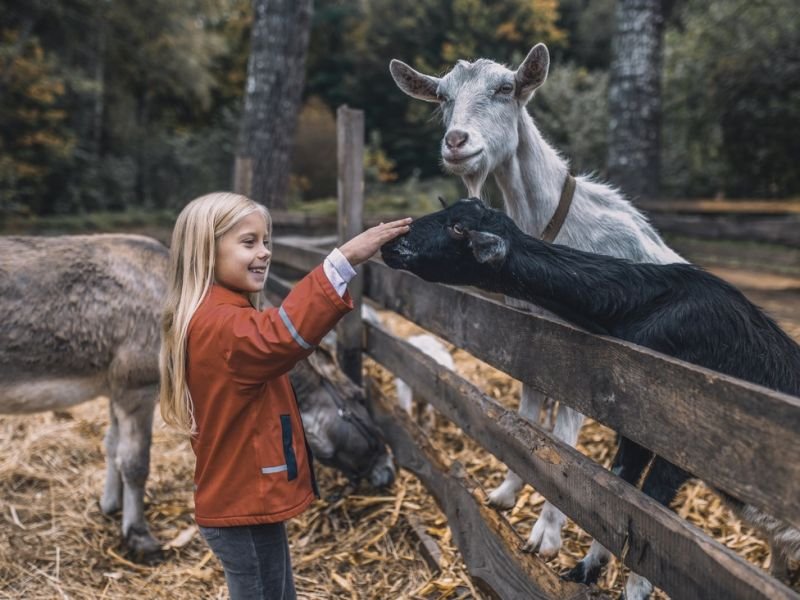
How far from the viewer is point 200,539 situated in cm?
383

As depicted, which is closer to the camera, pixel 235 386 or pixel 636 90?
pixel 235 386

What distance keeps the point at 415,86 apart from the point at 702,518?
8.35 feet

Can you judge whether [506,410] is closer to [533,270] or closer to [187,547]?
[533,270]

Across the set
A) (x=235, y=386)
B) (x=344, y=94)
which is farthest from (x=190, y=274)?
(x=344, y=94)

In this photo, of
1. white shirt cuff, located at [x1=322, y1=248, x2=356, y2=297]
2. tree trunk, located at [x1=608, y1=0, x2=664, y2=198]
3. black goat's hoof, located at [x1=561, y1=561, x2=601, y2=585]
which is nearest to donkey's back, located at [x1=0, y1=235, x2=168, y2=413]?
white shirt cuff, located at [x1=322, y1=248, x2=356, y2=297]

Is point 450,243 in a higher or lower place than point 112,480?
higher

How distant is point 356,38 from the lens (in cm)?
2264

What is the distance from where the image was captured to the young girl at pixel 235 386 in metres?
2.05

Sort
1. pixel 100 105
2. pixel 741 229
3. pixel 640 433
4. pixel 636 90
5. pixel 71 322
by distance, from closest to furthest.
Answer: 1. pixel 640 433
2. pixel 71 322
3. pixel 741 229
4. pixel 636 90
5. pixel 100 105

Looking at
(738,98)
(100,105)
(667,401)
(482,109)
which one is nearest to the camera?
(667,401)

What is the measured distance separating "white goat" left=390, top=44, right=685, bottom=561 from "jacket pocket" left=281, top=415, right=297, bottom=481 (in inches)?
48.0

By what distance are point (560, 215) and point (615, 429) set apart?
4.32 feet

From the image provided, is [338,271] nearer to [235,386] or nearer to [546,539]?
[235,386]

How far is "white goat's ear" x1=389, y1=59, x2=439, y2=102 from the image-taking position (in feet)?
10.2
